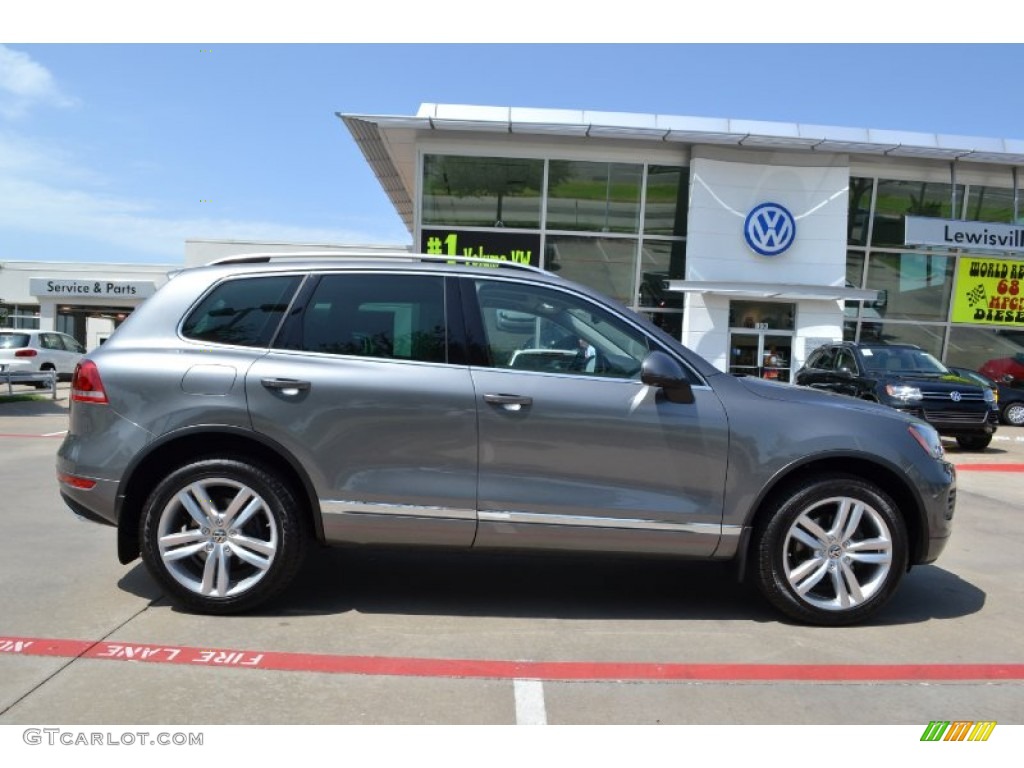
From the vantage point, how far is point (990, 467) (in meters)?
10.8

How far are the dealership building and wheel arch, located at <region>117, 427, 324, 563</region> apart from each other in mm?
15074

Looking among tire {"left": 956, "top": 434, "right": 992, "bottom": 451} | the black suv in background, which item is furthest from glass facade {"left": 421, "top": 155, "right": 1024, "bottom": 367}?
tire {"left": 956, "top": 434, "right": 992, "bottom": 451}

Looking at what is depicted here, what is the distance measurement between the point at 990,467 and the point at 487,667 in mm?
9807

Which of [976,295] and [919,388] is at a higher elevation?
[976,295]

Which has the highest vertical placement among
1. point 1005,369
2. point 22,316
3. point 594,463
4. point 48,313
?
point 594,463

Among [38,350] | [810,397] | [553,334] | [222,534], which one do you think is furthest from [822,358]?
[38,350]

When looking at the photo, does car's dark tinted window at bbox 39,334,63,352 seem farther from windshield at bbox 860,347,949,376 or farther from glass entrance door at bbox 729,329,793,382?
windshield at bbox 860,347,949,376

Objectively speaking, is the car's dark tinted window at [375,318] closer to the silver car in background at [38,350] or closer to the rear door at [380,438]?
the rear door at [380,438]

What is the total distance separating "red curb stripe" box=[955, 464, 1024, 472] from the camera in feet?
34.8

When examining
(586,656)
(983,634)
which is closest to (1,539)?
(586,656)

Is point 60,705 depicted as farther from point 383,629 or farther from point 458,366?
point 458,366

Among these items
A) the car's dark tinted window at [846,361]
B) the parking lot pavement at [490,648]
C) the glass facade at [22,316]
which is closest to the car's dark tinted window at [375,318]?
the parking lot pavement at [490,648]

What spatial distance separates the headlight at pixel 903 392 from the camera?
11875 mm

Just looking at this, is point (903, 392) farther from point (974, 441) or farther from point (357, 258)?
point (357, 258)
